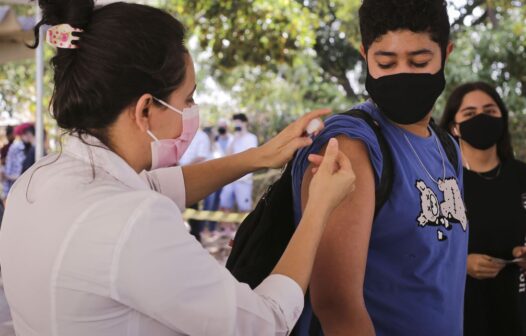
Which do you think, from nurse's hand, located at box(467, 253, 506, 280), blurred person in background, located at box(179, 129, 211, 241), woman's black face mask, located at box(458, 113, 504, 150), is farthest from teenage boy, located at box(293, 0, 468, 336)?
blurred person in background, located at box(179, 129, 211, 241)

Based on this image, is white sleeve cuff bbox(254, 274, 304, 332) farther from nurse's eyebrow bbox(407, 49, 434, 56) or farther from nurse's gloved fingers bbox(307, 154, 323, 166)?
nurse's eyebrow bbox(407, 49, 434, 56)

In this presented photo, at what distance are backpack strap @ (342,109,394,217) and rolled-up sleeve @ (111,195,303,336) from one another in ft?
1.53

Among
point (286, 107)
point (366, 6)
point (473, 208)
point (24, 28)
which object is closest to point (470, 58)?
point (286, 107)

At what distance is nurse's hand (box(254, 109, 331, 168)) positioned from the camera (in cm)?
188

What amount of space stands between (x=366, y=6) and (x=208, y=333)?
42.1 inches

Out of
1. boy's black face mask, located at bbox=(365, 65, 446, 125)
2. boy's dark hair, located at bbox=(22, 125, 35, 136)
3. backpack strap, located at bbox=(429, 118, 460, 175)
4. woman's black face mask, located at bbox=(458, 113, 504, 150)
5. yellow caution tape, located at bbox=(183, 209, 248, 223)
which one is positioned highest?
boy's black face mask, located at bbox=(365, 65, 446, 125)

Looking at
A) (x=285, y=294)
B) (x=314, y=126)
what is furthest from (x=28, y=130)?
(x=285, y=294)

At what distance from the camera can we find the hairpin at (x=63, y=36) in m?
1.45

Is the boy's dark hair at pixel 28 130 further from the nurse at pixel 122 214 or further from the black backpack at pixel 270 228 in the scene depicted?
the nurse at pixel 122 214

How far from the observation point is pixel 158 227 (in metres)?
1.25

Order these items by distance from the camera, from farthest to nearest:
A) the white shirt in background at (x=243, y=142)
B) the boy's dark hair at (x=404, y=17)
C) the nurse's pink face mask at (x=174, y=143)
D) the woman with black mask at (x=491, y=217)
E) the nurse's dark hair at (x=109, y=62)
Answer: the white shirt in background at (x=243, y=142) → the woman with black mask at (x=491, y=217) → the boy's dark hair at (x=404, y=17) → the nurse's pink face mask at (x=174, y=143) → the nurse's dark hair at (x=109, y=62)

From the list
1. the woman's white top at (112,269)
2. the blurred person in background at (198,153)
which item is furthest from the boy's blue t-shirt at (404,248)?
the blurred person in background at (198,153)

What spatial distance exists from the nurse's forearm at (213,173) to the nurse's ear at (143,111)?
65 cm

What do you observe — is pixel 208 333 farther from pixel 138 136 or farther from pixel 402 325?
pixel 402 325
